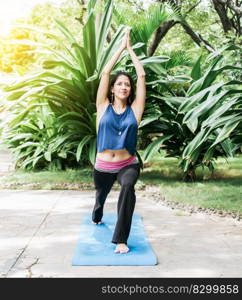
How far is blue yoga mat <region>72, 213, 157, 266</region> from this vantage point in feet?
10.4

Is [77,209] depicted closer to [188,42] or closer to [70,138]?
[70,138]

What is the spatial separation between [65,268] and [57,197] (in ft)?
9.01

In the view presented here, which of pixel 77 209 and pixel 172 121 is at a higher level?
pixel 172 121

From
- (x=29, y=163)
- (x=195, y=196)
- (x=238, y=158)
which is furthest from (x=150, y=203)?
(x=238, y=158)

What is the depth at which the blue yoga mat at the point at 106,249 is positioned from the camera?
10.4 ft

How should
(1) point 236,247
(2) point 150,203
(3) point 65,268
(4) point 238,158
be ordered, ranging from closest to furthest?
(3) point 65,268, (1) point 236,247, (2) point 150,203, (4) point 238,158

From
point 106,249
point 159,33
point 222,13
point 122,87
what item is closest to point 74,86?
point 122,87

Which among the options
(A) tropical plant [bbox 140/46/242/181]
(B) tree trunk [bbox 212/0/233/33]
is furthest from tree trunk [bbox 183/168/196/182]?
(B) tree trunk [bbox 212/0/233/33]

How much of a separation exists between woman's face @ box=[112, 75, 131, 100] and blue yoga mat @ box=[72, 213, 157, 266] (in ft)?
4.09

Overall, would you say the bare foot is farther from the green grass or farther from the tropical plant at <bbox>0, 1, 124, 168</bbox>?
the tropical plant at <bbox>0, 1, 124, 168</bbox>

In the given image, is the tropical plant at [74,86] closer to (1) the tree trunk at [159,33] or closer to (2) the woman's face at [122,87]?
(2) the woman's face at [122,87]

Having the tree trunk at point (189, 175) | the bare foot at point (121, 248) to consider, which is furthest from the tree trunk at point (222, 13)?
the bare foot at point (121, 248)

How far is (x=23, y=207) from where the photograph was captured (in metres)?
5.11

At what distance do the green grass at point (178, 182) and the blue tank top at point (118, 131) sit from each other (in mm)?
1828
